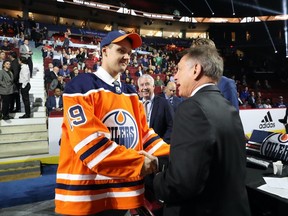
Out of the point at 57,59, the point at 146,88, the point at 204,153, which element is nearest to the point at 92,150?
the point at 204,153

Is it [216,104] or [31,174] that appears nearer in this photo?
[216,104]

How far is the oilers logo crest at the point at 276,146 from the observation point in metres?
2.15

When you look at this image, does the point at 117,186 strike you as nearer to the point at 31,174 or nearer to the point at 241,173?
the point at 241,173

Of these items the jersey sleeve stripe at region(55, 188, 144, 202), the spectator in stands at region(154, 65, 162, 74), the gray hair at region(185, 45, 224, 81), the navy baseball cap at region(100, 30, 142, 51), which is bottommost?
the jersey sleeve stripe at region(55, 188, 144, 202)

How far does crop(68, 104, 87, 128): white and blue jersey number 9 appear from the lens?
1273mm

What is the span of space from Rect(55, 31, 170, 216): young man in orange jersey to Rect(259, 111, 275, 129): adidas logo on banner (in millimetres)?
7592

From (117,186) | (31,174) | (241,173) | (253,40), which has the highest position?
(253,40)

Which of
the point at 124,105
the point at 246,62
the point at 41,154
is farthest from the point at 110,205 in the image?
the point at 246,62

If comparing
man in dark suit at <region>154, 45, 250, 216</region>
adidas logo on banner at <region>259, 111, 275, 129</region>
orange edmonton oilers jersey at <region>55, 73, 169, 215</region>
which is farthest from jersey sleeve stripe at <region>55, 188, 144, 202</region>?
adidas logo on banner at <region>259, 111, 275, 129</region>

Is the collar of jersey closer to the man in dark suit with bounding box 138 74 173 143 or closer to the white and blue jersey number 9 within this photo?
the white and blue jersey number 9

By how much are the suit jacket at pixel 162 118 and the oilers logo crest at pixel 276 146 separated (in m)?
1.01

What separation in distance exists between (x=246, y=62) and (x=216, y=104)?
1088 inches

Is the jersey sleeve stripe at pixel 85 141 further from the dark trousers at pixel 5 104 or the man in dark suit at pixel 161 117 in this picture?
the dark trousers at pixel 5 104

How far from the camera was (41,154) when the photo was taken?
565 cm
